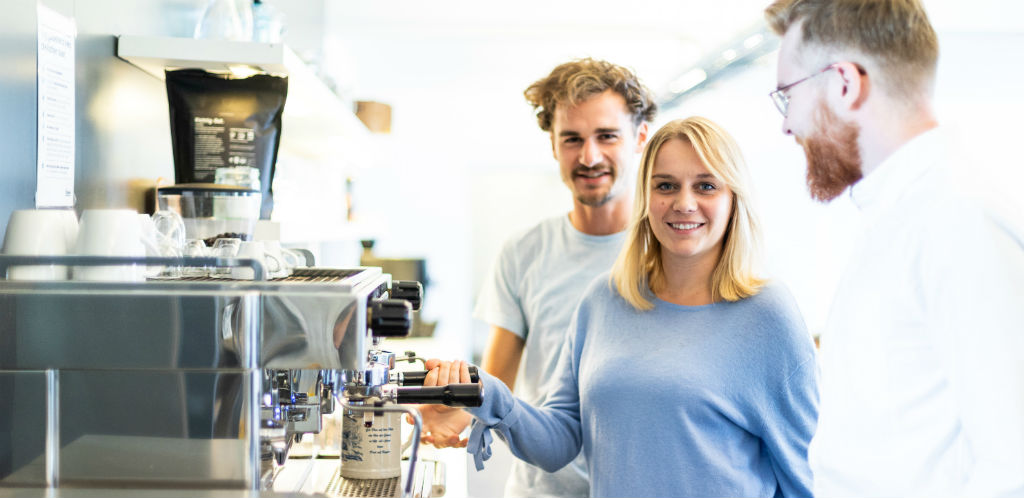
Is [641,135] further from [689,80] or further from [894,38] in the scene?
[689,80]

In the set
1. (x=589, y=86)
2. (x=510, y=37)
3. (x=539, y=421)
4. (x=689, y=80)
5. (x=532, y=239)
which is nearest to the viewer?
(x=539, y=421)

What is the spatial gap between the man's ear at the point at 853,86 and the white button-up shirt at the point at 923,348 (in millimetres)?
90

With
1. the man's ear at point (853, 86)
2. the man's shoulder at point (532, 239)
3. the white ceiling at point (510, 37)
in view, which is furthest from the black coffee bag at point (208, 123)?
the white ceiling at point (510, 37)

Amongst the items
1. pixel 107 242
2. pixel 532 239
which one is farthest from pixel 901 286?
pixel 532 239

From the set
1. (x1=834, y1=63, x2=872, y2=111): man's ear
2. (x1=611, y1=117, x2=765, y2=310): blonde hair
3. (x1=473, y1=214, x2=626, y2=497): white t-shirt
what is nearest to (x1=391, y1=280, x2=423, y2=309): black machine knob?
(x1=611, y1=117, x2=765, y2=310): blonde hair

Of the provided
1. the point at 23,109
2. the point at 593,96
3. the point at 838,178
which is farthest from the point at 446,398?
the point at 593,96

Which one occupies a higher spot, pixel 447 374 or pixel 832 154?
pixel 832 154

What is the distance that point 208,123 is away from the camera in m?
1.60

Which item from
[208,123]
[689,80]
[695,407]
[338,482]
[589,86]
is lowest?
[338,482]

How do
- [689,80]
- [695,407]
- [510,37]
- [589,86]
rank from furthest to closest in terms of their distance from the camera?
[510,37]
[689,80]
[589,86]
[695,407]

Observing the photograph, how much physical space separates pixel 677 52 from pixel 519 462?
16.7 feet

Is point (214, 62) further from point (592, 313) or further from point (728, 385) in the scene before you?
point (728, 385)

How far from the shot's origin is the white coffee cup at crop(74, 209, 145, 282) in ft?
3.45

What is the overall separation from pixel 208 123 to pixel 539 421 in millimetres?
866
